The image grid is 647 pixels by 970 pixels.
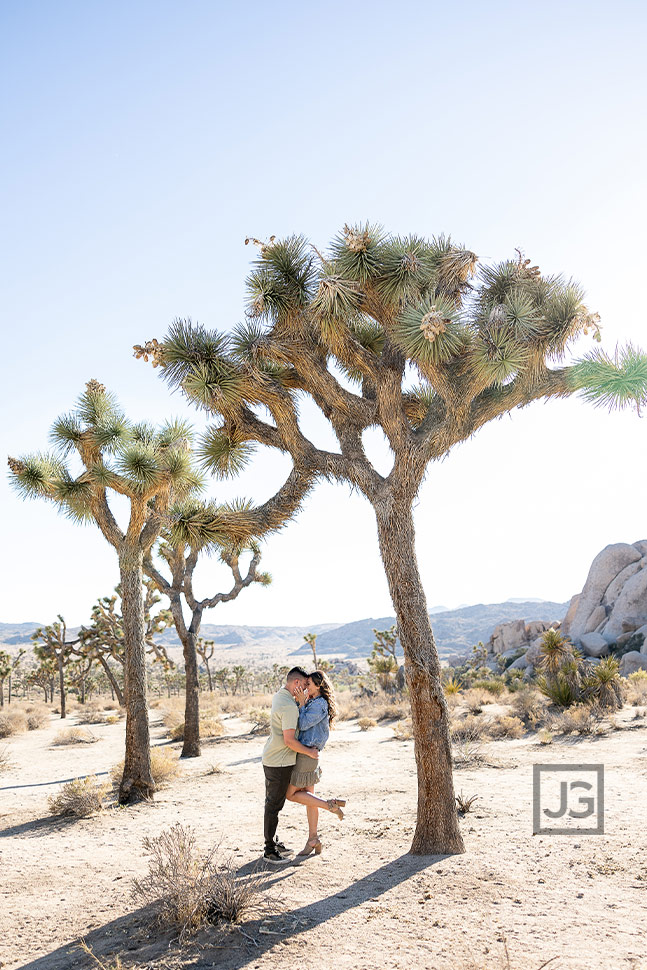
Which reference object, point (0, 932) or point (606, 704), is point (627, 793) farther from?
point (606, 704)

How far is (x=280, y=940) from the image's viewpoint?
414cm

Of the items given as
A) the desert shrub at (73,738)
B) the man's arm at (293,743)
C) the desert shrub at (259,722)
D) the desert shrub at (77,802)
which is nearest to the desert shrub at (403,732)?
the desert shrub at (259,722)

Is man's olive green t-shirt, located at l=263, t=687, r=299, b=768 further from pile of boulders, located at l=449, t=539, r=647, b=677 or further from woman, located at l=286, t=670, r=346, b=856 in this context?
pile of boulders, located at l=449, t=539, r=647, b=677

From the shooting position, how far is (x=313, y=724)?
18.5 feet

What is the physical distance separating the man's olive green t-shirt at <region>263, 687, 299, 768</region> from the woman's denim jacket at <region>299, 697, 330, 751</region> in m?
0.09

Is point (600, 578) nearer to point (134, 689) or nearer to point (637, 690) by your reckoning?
point (637, 690)

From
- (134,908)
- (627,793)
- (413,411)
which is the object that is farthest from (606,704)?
(134,908)

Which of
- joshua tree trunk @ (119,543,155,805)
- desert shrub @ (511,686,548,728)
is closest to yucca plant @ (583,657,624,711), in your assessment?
desert shrub @ (511,686,548,728)

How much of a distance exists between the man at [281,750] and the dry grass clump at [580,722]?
9553 millimetres

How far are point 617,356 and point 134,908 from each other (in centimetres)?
662

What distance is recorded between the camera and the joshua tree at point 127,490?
9.65m

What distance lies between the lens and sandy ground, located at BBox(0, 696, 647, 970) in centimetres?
394

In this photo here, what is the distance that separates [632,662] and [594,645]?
154 inches

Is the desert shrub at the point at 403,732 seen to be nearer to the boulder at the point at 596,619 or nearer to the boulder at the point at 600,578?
the boulder at the point at 596,619
